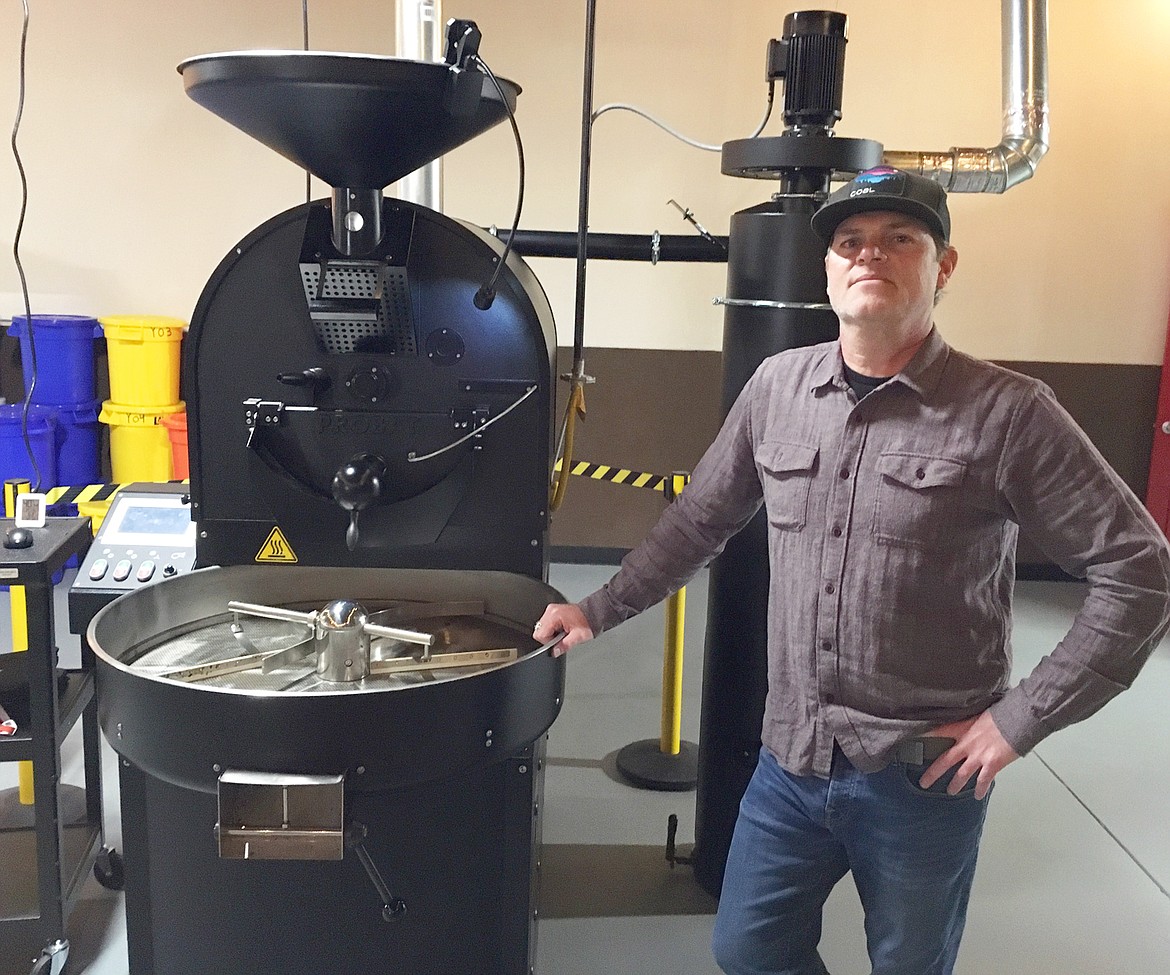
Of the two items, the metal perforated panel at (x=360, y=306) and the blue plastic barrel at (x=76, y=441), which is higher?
the metal perforated panel at (x=360, y=306)

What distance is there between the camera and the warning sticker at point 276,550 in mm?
1746

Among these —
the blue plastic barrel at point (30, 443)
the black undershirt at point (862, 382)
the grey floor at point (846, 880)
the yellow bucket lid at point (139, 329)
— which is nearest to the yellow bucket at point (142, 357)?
the yellow bucket lid at point (139, 329)

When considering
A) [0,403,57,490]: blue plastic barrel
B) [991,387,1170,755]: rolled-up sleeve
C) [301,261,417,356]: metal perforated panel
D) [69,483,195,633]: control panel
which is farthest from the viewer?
[0,403,57,490]: blue plastic barrel

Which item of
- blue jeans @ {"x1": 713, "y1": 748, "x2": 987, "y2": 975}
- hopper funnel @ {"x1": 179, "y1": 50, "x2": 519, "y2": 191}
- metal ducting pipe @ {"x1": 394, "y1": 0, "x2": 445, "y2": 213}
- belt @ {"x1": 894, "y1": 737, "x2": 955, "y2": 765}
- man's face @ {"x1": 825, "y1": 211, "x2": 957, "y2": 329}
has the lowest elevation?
blue jeans @ {"x1": 713, "y1": 748, "x2": 987, "y2": 975}

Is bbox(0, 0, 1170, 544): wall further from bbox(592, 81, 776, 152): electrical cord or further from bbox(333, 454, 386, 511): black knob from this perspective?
bbox(333, 454, 386, 511): black knob

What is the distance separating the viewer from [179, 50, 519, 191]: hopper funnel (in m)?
1.39

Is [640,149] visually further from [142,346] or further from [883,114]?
[142,346]

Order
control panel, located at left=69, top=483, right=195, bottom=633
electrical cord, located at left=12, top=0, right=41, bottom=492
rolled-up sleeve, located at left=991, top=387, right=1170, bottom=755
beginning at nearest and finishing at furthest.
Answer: rolled-up sleeve, located at left=991, top=387, right=1170, bottom=755
control panel, located at left=69, top=483, right=195, bottom=633
electrical cord, located at left=12, top=0, right=41, bottom=492

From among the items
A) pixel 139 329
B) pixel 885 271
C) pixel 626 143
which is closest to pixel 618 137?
pixel 626 143

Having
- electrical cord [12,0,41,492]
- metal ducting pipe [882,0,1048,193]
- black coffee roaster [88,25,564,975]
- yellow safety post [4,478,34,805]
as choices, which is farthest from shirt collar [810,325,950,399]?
metal ducting pipe [882,0,1048,193]

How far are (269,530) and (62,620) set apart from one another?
2.43m

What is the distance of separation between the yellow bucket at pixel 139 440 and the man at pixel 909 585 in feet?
11.3

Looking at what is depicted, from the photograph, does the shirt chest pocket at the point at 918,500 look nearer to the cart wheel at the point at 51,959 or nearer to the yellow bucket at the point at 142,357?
the cart wheel at the point at 51,959

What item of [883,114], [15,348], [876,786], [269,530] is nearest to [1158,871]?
[876,786]
